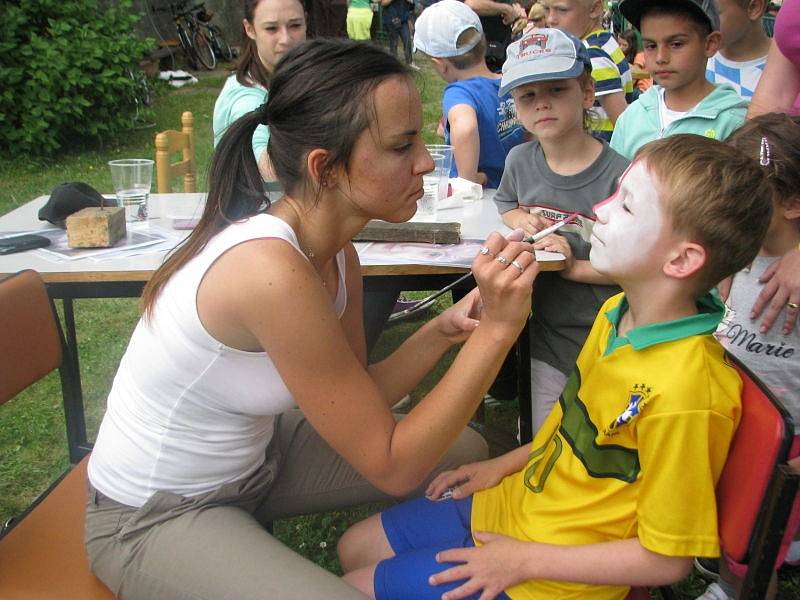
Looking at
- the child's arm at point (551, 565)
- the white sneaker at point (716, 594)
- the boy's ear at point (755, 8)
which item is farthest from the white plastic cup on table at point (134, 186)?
the boy's ear at point (755, 8)

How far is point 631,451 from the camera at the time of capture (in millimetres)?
1312

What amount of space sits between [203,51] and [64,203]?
9787mm

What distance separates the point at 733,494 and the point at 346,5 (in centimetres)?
1203

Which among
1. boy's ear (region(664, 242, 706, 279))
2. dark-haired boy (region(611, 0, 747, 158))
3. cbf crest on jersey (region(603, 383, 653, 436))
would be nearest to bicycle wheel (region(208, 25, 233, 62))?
dark-haired boy (region(611, 0, 747, 158))

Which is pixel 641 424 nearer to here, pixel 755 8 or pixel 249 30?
pixel 755 8

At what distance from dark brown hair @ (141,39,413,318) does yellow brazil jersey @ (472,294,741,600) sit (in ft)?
2.02

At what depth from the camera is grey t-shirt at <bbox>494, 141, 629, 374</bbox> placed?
2.30m

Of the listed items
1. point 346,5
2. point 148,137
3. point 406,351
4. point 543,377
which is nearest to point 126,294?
point 406,351

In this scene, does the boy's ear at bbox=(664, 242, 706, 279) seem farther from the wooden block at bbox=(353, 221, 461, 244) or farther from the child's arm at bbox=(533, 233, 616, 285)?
the wooden block at bbox=(353, 221, 461, 244)

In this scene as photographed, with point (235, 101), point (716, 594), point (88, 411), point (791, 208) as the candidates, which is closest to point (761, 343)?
point (791, 208)

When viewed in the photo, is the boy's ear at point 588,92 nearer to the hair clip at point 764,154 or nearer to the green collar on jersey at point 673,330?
the hair clip at point 764,154

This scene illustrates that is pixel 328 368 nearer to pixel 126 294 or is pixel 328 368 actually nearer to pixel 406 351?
pixel 406 351

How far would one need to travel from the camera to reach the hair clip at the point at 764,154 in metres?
1.73

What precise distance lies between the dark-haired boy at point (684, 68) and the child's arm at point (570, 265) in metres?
0.61
